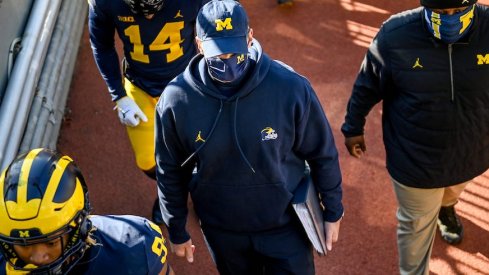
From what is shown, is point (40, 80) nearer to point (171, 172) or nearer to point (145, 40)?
point (145, 40)

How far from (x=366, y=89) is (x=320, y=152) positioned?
73 cm

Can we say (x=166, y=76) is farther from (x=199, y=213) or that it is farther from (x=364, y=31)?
(x=364, y=31)

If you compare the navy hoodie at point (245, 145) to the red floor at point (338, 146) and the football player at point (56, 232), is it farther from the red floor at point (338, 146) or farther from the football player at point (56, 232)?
the red floor at point (338, 146)

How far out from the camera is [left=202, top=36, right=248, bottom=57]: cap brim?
2.98 m

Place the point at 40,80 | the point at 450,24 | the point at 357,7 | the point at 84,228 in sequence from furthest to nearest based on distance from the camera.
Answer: the point at 357,7
the point at 40,80
the point at 450,24
the point at 84,228

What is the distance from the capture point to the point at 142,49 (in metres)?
4.39

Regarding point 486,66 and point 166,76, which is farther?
point 166,76

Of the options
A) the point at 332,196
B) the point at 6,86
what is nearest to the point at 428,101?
the point at 332,196

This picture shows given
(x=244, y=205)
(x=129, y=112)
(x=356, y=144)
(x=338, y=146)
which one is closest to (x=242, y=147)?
(x=244, y=205)

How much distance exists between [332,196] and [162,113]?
0.97 meters

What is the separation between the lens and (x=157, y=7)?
4.06 meters

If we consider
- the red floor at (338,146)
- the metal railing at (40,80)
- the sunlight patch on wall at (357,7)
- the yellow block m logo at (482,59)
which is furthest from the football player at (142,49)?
the sunlight patch on wall at (357,7)

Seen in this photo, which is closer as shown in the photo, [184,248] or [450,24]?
[450,24]

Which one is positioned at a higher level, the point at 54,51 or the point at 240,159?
the point at 240,159
